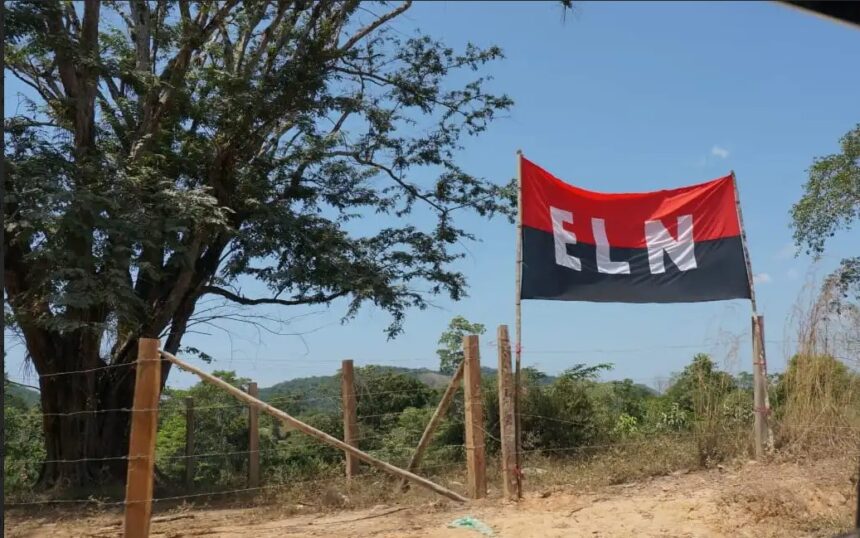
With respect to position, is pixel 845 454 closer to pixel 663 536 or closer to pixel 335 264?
pixel 663 536

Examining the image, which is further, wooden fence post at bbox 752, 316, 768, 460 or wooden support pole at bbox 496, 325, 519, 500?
wooden fence post at bbox 752, 316, 768, 460

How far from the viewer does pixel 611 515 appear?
267 inches

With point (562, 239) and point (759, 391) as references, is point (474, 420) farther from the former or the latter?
point (759, 391)

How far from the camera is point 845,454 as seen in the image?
26.2ft

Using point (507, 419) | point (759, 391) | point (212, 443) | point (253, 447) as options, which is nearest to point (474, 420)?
point (507, 419)

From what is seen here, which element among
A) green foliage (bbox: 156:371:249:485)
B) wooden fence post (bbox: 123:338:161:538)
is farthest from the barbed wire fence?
wooden fence post (bbox: 123:338:161:538)

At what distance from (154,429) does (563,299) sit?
14.3 feet

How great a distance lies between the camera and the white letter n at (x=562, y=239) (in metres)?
8.36

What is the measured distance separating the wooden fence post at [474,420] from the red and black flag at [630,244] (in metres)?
0.86

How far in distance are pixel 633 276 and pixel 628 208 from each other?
0.82 meters

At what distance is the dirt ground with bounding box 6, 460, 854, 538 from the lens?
6465 millimetres

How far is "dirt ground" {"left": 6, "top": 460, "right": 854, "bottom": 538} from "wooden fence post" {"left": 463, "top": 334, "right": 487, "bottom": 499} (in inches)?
8.3

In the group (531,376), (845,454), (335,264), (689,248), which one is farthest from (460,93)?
(845,454)

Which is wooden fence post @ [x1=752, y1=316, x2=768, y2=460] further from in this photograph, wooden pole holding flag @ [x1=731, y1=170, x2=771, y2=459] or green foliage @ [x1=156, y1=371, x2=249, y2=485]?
green foliage @ [x1=156, y1=371, x2=249, y2=485]
